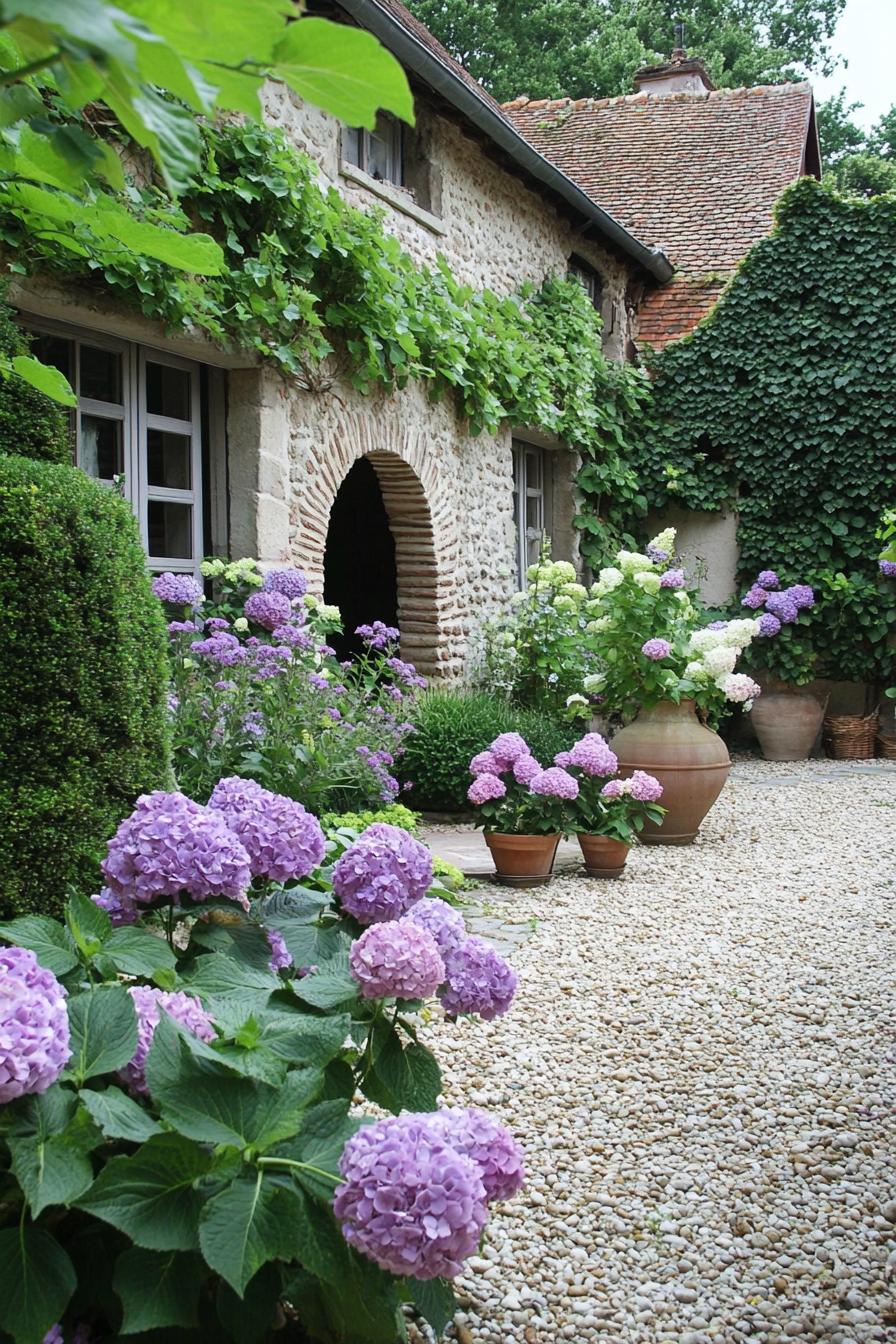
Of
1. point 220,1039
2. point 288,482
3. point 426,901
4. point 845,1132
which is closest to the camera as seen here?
point 220,1039

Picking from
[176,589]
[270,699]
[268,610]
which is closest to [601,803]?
[270,699]

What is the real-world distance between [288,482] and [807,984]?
3557 millimetres

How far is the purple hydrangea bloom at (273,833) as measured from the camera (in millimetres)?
1835

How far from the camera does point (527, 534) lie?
380 inches

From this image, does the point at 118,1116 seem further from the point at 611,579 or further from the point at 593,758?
the point at 611,579

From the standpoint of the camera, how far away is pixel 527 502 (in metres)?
9.80

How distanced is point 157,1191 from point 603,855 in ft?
14.0

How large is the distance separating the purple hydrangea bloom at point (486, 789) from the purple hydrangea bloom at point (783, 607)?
5530mm

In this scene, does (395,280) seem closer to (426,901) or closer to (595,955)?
(595,955)

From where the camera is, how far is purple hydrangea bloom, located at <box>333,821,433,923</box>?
1.75 metres

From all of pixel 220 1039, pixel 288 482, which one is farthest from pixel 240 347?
pixel 220 1039

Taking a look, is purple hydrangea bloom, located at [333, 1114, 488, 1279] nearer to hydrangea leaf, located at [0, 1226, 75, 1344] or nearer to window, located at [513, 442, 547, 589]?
hydrangea leaf, located at [0, 1226, 75, 1344]

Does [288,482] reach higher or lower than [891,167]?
lower

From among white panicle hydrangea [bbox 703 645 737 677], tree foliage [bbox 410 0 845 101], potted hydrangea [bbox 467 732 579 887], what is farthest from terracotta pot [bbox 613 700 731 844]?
tree foliage [bbox 410 0 845 101]
